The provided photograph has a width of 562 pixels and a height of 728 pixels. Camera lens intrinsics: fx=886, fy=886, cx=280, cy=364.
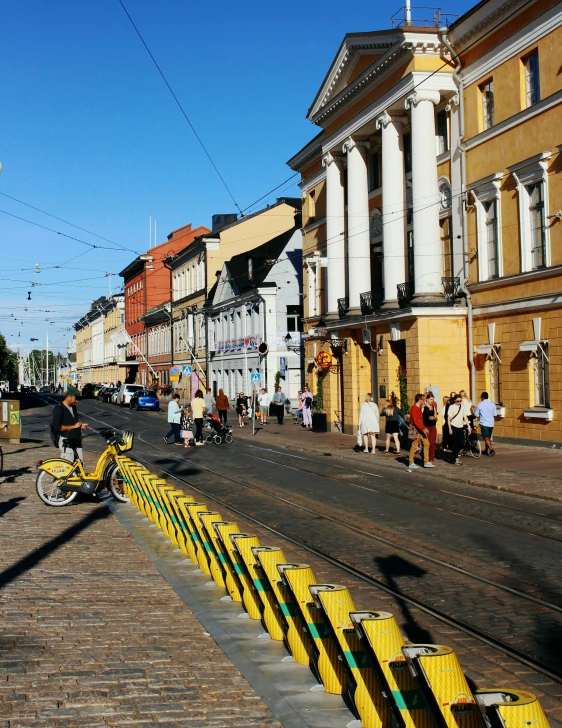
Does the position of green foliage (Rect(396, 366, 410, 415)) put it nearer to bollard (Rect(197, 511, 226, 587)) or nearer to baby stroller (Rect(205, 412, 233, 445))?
baby stroller (Rect(205, 412, 233, 445))

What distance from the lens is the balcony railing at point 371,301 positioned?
34166mm

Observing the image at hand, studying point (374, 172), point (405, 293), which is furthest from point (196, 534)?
point (374, 172)

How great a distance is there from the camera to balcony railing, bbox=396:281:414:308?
31.2 meters

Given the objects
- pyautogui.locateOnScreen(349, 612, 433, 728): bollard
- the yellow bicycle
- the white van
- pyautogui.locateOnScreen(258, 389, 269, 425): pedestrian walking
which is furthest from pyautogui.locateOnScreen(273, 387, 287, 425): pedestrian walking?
pyautogui.locateOnScreen(349, 612, 433, 728): bollard

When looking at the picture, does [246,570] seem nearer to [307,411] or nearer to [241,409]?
[307,411]

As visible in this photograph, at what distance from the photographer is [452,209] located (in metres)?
29.6

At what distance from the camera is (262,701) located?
5441 mm

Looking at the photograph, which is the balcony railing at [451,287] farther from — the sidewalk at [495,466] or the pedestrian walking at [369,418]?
the pedestrian walking at [369,418]

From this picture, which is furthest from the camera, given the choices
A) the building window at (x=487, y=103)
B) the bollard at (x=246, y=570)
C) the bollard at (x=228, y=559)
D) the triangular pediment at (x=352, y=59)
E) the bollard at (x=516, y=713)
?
the triangular pediment at (x=352, y=59)

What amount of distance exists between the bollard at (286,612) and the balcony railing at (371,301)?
27.6 meters

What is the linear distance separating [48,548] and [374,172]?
93.4 feet

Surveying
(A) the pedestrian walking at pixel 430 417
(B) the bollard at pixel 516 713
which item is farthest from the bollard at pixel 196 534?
(A) the pedestrian walking at pixel 430 417

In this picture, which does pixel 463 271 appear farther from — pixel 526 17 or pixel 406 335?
pixel 526 17

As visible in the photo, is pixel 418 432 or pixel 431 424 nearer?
pixel 418 432
